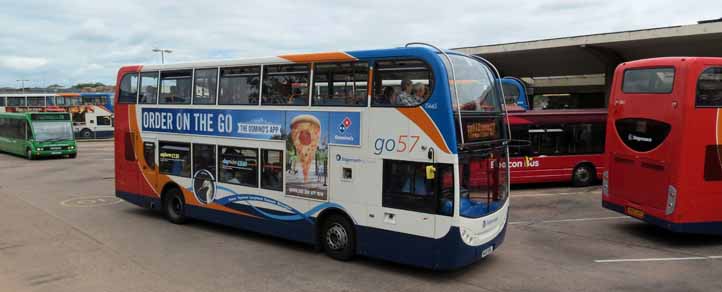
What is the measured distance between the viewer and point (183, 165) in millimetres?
12039

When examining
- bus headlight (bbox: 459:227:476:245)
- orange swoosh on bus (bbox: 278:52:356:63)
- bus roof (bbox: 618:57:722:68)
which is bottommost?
bus headlight (bbox: 459:227:476:245)

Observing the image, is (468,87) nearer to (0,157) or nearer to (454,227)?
(454,227)

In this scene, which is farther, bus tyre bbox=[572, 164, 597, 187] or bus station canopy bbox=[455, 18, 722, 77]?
bus station canopy bbox=[455, 18, 722, 77]

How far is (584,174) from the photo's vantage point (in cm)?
1914

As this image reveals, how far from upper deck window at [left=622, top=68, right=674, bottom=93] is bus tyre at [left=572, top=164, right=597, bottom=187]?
8.24 meters

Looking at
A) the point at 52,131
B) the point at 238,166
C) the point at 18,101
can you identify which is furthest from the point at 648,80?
the point at 18,101

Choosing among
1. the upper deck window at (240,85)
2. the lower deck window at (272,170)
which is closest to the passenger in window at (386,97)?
the lower deck window at (272,170)

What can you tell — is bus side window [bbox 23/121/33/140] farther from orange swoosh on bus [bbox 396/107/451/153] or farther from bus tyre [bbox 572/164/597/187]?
orange swoosh on bus [bbox 396/107/451/153]

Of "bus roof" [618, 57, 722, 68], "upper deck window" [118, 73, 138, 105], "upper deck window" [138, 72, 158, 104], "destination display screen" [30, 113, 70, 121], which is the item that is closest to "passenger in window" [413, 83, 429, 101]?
"bus roof" [618, 57, 722, 68]

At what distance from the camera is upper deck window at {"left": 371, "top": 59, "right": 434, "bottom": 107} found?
8070 mm

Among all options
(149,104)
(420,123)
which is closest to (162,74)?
(149,104)

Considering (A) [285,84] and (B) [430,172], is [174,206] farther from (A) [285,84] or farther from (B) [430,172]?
(B) [430,172]

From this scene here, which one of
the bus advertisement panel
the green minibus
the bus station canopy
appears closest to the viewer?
the bus advertisement panel

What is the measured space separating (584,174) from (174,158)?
13882 millimetres
